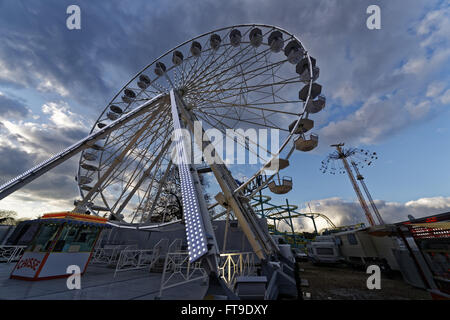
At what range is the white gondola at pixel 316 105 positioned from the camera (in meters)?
9.81

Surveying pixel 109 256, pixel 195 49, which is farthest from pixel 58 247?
pixel 195 49

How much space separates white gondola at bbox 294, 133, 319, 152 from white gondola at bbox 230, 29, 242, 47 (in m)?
8.20

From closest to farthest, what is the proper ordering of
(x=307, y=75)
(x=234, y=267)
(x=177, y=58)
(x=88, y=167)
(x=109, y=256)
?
(x=234, y=267)
(x=307, y=75)
(x=177, y=58)
(x=109, y=256)
(x=88, y=167)

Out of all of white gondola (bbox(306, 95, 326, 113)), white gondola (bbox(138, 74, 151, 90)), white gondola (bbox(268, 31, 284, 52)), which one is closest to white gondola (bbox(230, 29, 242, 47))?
white gondola (bbox(268, 31, 284, 52))

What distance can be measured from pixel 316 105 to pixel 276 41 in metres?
5.33

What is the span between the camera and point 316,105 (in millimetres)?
10055

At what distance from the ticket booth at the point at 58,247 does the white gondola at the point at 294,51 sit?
15.1 meters

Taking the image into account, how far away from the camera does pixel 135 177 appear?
52.5 feet

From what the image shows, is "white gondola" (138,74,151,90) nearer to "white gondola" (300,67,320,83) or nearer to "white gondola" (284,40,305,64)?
"white gondola" (284,40,305,64)

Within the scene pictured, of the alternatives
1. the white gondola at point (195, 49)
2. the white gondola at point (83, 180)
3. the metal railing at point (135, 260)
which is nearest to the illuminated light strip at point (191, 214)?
the metal railing at point (135, 260)

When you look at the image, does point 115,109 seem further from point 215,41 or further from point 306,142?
point 306,142
